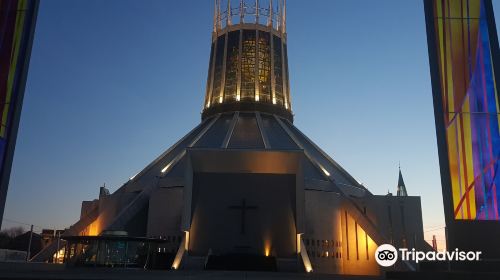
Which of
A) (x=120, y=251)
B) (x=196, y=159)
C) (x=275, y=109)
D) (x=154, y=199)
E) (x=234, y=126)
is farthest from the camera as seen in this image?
(x=275, y=109)

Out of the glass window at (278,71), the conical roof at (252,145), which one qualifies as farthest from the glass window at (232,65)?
the glass window at (278,71)

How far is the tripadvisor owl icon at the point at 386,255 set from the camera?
15.1 m

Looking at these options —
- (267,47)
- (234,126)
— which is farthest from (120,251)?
(267,47)

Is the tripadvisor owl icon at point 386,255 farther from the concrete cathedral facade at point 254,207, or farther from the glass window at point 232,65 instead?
the glass window at point 232,65

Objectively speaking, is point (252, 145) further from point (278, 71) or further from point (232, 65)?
point (278, 71)

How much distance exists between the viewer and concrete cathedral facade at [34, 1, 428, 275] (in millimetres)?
23109

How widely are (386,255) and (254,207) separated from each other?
29.7 ft

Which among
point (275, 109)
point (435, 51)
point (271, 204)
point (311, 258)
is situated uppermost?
point (275, 109)

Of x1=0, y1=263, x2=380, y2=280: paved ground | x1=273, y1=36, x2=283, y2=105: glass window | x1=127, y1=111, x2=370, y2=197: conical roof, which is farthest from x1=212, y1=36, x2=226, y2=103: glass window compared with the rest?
x1=0, y1=263, x2=380, y2=280: paved ground

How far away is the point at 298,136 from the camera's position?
3256 cm

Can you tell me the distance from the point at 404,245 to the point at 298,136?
10.4 metres

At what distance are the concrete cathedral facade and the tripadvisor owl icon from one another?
608 cm

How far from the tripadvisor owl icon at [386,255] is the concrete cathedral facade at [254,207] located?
608 centimetres

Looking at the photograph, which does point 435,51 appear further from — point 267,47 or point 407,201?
point 267,47
